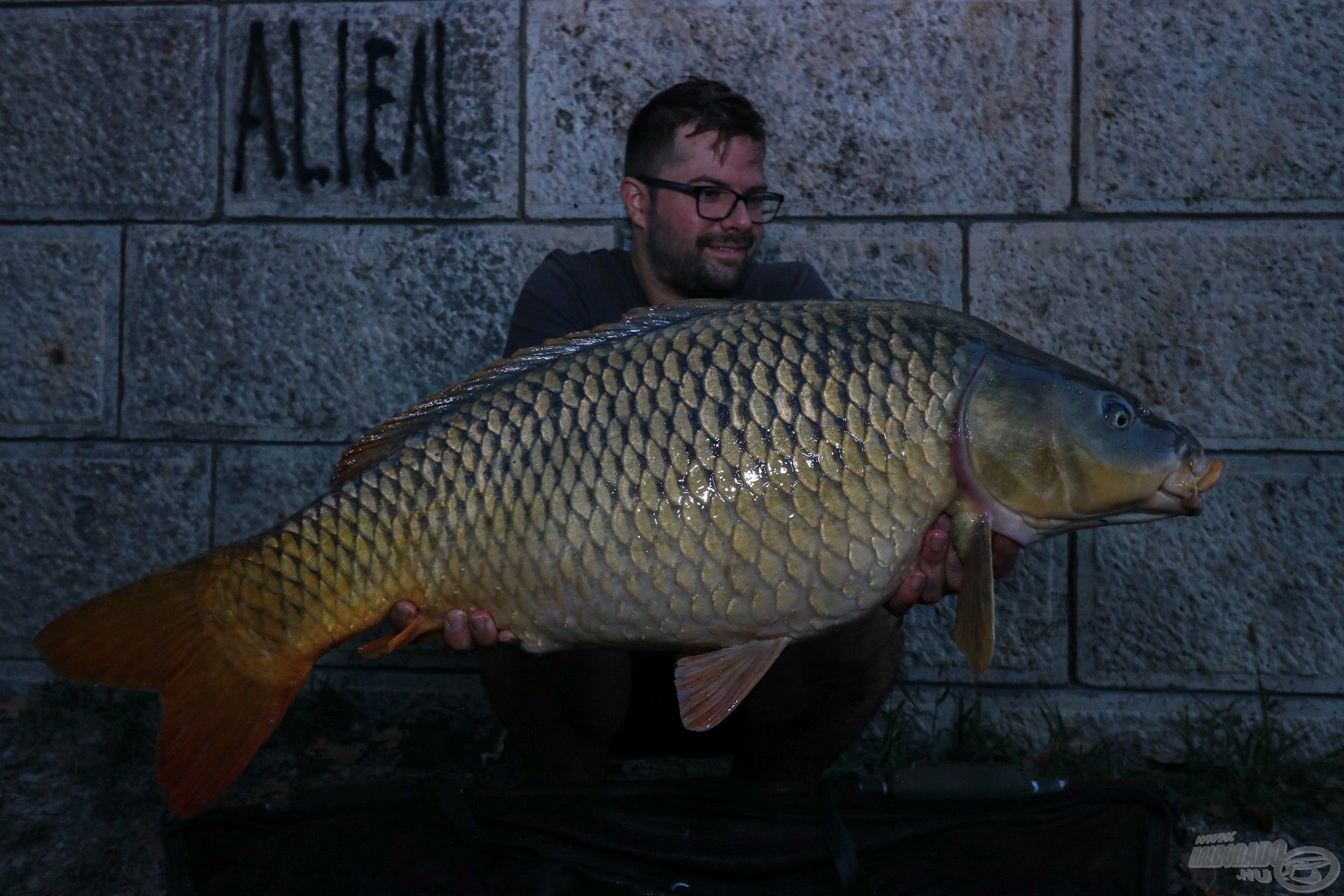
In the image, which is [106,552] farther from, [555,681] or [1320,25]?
[1320,25]

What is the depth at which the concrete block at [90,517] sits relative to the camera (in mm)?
3381

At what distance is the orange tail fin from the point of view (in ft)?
6.51

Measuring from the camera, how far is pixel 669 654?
2668mm

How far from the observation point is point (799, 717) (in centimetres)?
254

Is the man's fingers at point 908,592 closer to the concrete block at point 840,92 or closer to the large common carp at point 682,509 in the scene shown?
the large common carp at point 682,509

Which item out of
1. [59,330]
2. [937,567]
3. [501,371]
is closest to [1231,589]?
[937,567]

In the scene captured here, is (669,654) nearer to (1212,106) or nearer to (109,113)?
(1212,106)

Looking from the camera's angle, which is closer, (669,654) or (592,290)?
(669,654)

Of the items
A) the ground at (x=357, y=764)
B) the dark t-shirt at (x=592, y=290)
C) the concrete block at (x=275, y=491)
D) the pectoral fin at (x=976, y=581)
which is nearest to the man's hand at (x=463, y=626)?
the pectoral fin at (x=976, y=581)

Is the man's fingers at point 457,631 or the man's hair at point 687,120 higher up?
the man's hair at point 687,120

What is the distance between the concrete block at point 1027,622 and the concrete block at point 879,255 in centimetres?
65

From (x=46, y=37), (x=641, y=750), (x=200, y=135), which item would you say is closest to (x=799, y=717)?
(x=641, y=750)

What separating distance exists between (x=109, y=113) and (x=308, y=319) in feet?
2.46

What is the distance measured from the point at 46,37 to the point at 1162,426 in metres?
2.96
